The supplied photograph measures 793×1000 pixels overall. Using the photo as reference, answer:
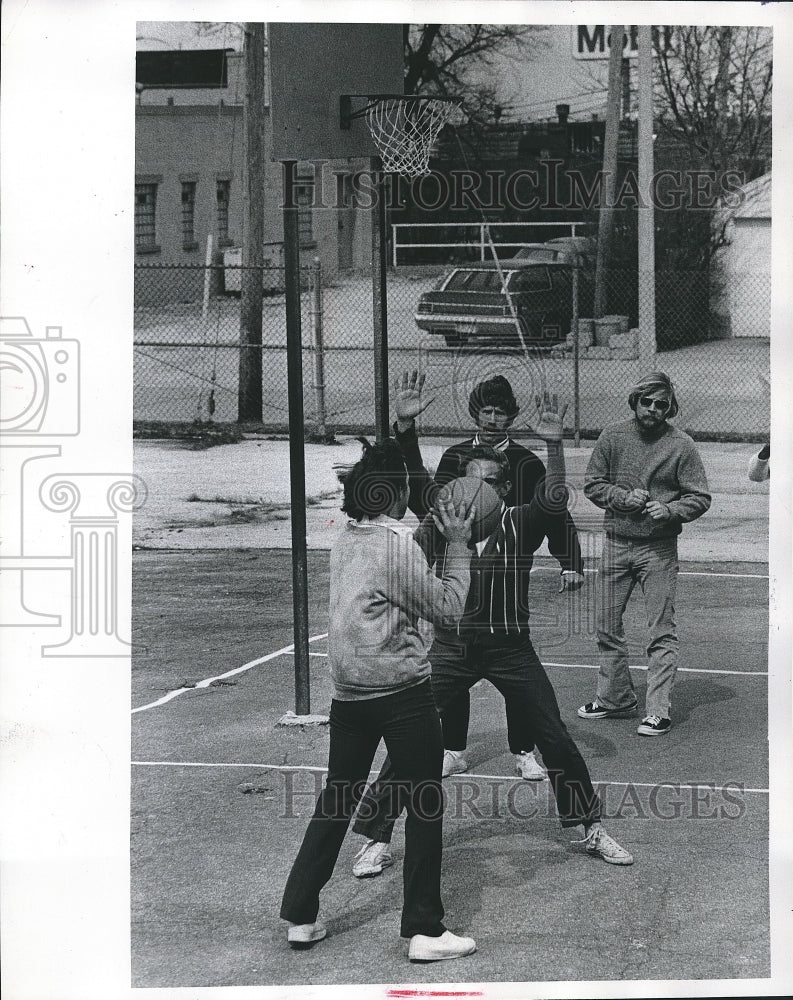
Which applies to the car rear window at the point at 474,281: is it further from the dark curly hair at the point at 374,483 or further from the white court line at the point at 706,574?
the dark curly hair at the point at 374,483

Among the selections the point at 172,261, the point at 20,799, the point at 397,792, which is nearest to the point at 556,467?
the point at 397,792

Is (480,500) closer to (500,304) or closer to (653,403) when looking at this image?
(653,403)

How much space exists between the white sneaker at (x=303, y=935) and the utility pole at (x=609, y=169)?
3768 mm

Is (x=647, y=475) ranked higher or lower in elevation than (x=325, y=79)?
lower

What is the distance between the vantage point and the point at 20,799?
5246 millimetres

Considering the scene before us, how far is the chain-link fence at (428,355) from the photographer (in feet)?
43.9

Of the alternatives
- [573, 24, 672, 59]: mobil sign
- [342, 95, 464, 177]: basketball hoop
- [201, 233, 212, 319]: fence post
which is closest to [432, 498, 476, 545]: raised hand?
[342, 95, 464, 177]: basketball hoop

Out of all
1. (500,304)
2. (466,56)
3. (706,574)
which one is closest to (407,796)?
(466,56)

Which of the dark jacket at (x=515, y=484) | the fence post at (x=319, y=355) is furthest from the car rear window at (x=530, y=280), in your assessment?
the dark jacket at (x=515, y=484)

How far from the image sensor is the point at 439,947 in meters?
4.96

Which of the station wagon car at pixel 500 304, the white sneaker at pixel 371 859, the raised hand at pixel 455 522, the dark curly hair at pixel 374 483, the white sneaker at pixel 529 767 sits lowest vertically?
the white sneaker at pixel 371 859

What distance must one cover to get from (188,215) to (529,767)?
7.08 metres

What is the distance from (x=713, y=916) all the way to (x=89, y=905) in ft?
7.36

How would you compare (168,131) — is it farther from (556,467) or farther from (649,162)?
(556,467)
